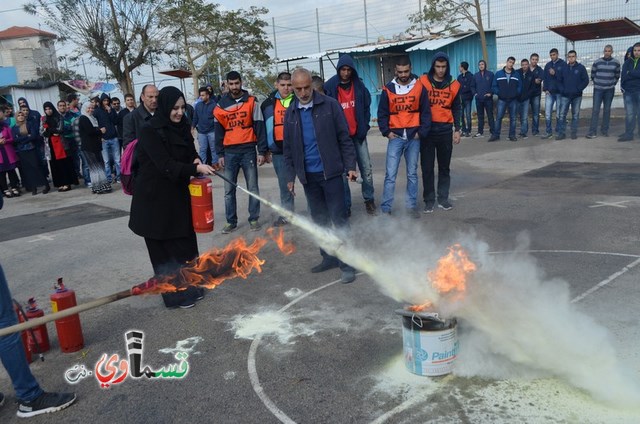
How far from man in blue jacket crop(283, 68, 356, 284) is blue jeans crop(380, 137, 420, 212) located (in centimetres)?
230

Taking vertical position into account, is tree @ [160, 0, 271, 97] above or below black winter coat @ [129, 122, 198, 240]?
above

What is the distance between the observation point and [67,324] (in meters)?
4.98

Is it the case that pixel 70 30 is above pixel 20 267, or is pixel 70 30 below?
above

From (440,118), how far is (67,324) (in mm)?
6036

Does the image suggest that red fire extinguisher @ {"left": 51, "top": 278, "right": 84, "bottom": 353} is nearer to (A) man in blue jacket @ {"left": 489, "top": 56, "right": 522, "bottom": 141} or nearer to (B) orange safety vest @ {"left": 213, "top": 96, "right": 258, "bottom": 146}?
(B) orange safety vest @ {"left": 213, "top": 96, "right": 258, "bottom": 146}

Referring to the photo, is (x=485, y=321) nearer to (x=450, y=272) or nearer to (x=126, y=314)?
(x=450, y=272)

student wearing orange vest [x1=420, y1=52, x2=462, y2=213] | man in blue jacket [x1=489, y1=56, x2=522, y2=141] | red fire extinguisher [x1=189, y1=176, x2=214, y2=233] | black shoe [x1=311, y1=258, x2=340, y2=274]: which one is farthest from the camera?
man in blue jacket [x1=489, y1=56, x2=522, y2=141]

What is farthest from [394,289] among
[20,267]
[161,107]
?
[20,267]

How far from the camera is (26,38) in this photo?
8288 cm

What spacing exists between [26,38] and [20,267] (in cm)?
8857

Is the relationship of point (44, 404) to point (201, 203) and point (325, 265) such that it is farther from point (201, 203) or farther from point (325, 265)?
point (325, 265)

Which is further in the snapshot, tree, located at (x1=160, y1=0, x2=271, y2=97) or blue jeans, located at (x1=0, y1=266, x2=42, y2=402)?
tree, located at (x1=160, y1=0, x2=271, y2=97)

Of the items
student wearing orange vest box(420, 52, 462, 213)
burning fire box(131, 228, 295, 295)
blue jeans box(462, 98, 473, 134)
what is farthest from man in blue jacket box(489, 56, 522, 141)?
burning fire box(131, 228, 295, 295)

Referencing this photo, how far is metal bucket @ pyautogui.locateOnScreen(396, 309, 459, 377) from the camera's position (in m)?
3.88
